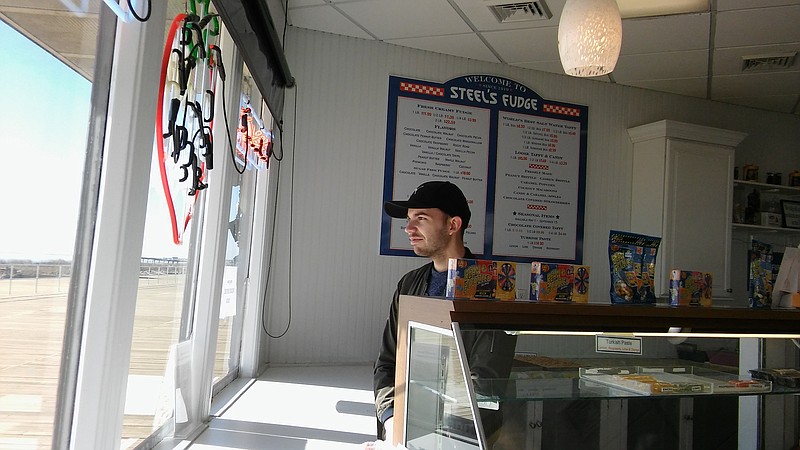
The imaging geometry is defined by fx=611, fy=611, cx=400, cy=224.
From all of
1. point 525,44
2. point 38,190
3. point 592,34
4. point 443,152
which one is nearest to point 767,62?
point 525,44

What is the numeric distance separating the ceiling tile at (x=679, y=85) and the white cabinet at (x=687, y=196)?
0.43 metres

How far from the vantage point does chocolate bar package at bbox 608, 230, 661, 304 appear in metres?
1.93

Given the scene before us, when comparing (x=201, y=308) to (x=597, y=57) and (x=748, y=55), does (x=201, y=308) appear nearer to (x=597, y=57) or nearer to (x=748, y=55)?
(x=597, y=57)

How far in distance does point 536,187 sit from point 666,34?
165cm

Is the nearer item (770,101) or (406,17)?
(406,17)

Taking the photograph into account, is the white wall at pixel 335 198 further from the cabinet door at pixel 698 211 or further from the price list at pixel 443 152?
the cabinet door at pixel 698 211

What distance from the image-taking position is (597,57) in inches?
103

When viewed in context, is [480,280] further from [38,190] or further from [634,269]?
[38,190]

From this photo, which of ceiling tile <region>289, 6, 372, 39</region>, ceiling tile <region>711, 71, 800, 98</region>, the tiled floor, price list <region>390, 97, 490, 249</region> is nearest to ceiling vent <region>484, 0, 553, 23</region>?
price list <region>390, 97, 490, 249</region>

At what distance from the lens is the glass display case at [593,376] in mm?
1525

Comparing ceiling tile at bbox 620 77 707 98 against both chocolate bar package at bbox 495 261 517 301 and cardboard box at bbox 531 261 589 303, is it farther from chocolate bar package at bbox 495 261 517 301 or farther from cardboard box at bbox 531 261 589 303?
chocolate bar package at bbox 495 261 517 301

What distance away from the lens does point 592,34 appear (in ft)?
8.46

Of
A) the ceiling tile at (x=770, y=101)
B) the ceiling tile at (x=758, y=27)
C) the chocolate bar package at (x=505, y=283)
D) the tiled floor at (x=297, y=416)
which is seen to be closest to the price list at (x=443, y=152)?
the tiled floor at (x=297, y=416)

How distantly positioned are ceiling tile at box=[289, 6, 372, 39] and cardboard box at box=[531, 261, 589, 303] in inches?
132
